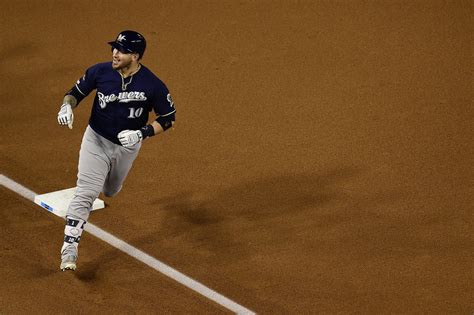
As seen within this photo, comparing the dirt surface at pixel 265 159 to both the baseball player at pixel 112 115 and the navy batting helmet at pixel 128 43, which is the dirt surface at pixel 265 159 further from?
the navy batting helmet at pixel 128 43

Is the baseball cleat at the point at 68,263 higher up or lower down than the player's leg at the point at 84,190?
lower down

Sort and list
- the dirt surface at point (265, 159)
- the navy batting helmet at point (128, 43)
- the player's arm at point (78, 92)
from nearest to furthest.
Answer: the navy batting helmet at point (128, 43) → the player's arm at point (78, 92) → the dirt surface at point (265, 159)

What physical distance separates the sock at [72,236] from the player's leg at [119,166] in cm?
66

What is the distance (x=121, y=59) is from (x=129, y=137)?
2.15 feet

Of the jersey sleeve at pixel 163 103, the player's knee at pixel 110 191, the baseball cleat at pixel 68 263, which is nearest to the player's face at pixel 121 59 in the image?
the jersey sleeve at pixel 163 103

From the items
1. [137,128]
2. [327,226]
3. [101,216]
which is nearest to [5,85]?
[101,216]

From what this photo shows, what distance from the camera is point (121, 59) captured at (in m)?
8.68

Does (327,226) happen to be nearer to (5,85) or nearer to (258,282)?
(258,282)

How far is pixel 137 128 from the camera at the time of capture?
9.02m

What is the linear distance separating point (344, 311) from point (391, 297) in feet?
1.55

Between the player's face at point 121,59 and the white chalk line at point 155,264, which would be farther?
the white chalk line at point 155,264

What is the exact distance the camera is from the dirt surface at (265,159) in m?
9.05

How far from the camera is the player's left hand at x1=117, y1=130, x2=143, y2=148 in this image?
8695 millimetres

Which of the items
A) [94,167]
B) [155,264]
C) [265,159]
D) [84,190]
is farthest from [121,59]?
[265,159]
